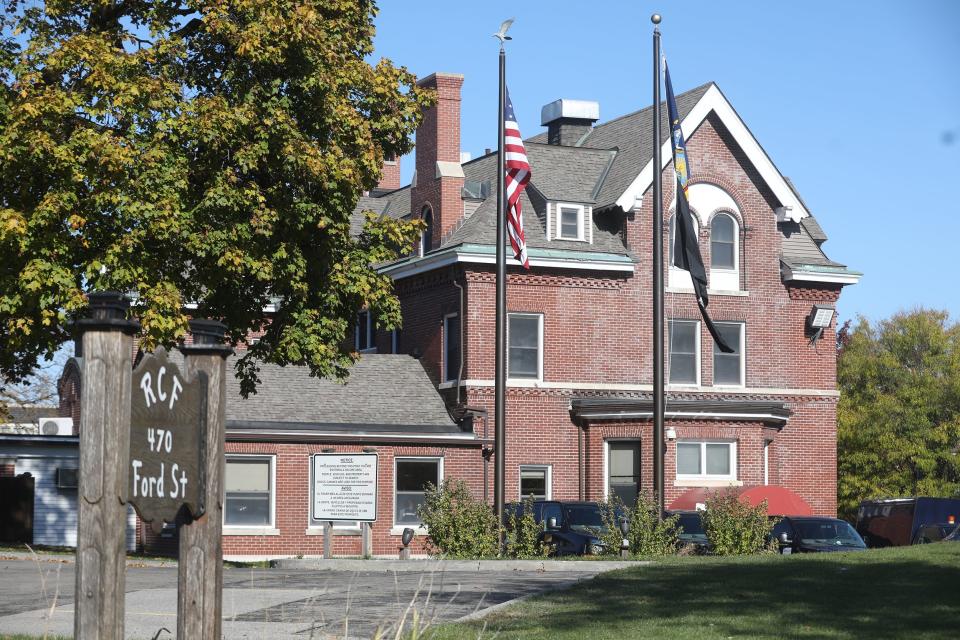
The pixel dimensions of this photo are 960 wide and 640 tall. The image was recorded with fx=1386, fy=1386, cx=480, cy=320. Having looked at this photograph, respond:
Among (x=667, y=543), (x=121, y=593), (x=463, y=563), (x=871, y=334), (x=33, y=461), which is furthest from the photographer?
(x=871, y=334)

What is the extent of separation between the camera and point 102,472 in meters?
6.23

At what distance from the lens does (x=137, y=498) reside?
21.1ft

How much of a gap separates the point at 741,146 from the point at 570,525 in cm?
1567

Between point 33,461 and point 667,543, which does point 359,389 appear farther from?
point 667,543

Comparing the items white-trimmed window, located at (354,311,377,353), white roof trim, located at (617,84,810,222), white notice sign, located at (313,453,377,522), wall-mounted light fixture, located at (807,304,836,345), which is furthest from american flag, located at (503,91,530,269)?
white-trimmed window, located at (354,311,377,353)

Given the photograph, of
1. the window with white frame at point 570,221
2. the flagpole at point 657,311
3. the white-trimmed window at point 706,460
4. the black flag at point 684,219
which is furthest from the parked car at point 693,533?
the window with white frame at point 570,221

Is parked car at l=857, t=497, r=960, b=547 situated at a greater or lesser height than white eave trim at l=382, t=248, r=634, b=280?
lesser

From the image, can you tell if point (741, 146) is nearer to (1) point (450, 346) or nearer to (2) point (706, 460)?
(2) point (706, 460)

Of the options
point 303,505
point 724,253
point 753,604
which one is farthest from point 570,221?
point 753,604

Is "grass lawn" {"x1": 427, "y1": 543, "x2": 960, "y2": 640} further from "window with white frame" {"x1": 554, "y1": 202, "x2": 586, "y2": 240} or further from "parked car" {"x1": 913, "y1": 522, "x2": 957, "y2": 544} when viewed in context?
"window with white frame" {"x1": 554, "y1": 202, "x2": 586, "y2": 240}

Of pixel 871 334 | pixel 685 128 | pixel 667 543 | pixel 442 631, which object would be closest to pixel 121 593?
pixel 442 631

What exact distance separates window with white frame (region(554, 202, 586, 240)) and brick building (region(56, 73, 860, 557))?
0.21ft

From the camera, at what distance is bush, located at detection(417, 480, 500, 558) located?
82.7ft

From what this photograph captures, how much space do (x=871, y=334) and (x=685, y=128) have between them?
29370 millimetres
